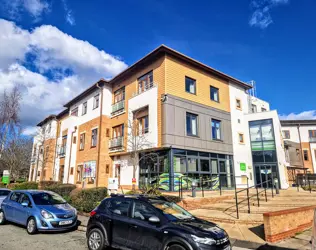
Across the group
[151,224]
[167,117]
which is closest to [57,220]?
[151,224]

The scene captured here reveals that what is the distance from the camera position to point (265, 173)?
20.7 meters

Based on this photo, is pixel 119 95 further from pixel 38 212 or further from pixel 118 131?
pixel 38 212

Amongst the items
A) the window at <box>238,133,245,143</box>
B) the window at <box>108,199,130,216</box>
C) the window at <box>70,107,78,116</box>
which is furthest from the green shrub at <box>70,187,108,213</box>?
the window at <box>70,107,78,116</box>

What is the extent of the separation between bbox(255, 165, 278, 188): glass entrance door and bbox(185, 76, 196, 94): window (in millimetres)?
9377

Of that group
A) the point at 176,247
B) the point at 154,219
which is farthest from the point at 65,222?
the point at 176,247

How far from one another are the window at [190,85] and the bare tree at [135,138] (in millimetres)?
4025

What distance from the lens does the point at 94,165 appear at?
2112 centimetres

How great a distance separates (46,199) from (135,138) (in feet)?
27.1

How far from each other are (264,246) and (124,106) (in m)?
15.4

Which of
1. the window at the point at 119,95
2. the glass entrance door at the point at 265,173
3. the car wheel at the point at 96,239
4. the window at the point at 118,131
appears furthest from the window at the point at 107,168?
the car wheel at the point at 96,239

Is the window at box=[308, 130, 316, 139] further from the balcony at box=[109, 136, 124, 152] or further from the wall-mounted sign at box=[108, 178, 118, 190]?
the wall-mounted sign at box=[108, 178, 118, 190]

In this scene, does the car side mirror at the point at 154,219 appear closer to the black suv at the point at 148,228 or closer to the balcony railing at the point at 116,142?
the black suv at the point at 148,228

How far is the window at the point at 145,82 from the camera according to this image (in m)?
18.1

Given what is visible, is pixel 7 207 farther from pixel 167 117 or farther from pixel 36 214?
pixel 167 117
